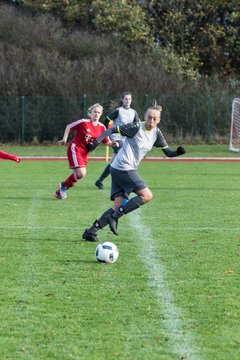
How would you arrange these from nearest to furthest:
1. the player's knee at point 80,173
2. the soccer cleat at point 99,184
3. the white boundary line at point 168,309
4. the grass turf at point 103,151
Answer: the white boundary line at point 168,309 → the player's knee at point 80,173 → the soccer cleat at point 99,184 → the grass turf at point 103,151

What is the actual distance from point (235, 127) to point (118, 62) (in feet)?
34.0

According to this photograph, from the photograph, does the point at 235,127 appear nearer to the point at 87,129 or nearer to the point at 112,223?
the point at 87,129

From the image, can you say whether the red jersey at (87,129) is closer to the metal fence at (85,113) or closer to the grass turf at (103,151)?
the grass turf at (103,151)

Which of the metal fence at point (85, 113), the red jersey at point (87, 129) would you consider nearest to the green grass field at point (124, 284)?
the red jersey at point (87, 129)

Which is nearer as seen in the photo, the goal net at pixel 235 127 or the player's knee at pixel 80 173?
the player's knee at pixel 80 173

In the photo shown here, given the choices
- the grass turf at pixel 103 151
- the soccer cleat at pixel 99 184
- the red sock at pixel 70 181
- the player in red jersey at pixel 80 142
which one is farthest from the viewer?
the grass turf at pixel 103 151

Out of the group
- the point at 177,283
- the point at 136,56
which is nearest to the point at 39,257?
the point at 177,283

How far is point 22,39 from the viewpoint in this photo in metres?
44.9

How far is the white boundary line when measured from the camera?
5816 mm

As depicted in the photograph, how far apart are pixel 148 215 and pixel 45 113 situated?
25.7m

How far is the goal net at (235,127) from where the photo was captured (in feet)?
111

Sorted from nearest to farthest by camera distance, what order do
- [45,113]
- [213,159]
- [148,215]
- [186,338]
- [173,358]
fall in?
[173,358] < [186,338] < [148,215] < [213,159] < [45,113]

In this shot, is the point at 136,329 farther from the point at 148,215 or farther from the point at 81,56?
the point at 81,56

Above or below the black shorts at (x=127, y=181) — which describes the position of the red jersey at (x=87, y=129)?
below
